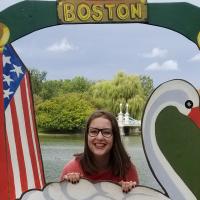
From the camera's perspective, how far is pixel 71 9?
85.9 inches

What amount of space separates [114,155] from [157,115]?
1.11 feet

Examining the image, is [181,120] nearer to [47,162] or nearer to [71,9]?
[71,9]

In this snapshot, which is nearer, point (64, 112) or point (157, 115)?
point (157, 115)

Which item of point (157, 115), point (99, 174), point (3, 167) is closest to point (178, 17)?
point (157, 115)

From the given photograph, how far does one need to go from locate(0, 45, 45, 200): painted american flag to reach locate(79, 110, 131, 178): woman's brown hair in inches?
18.0

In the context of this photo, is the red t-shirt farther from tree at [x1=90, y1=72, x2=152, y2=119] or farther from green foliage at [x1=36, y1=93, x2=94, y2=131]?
tree at [x1=90, y1=72, x2=152, y2=119]

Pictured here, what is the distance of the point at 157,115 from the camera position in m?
2.18

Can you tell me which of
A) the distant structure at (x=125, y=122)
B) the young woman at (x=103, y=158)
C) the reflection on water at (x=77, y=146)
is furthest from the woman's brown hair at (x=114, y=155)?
the distant structure at (x=125, y=122)

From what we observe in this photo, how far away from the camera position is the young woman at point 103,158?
1949 millimetres

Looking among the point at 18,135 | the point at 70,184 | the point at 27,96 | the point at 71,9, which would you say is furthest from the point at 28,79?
the point at 70,184

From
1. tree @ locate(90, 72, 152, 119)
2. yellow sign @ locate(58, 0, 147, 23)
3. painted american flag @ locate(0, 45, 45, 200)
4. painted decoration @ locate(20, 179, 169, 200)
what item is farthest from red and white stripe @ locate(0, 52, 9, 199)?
tree @ locate(90, 72, 152, 119)

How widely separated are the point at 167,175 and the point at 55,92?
0.90 metres

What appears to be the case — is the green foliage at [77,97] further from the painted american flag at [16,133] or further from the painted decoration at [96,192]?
the painted decoration at [96,192]

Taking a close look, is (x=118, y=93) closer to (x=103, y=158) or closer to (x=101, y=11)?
(x=101, y=11)
